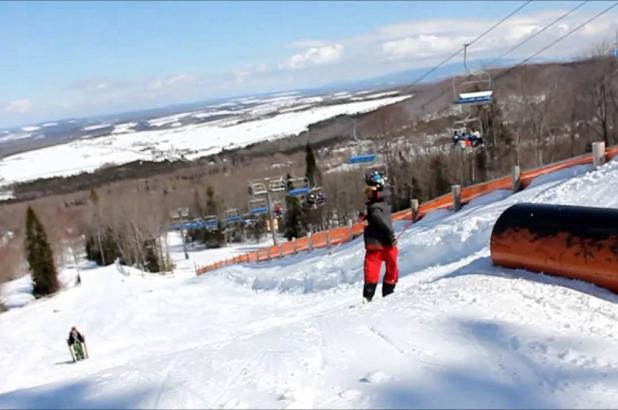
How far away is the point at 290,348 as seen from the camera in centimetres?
516

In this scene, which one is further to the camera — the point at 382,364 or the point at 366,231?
the point at 366,231

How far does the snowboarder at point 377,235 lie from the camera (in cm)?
799

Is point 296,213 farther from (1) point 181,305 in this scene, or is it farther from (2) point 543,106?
(1) point 181,305

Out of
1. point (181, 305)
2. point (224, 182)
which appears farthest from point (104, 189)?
point (181, 305)

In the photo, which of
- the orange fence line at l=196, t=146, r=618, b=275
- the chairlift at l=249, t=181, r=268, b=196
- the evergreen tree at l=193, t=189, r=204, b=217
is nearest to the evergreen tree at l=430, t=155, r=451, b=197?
the chairlift at l=249, t=181, r=268, b=196

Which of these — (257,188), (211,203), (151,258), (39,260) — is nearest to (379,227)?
(257,188)

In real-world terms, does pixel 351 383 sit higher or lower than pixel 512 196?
higher

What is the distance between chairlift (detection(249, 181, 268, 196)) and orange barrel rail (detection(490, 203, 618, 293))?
2607cm

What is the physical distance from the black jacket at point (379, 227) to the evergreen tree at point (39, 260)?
61.4 metres

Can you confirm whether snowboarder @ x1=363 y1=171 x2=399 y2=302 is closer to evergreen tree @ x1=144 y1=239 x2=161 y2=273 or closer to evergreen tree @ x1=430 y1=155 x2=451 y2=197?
evergreen tree @ x1=430 y1=155 x2=451 y2=197

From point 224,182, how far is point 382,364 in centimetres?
8031

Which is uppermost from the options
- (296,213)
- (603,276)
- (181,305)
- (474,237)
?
(603,276)

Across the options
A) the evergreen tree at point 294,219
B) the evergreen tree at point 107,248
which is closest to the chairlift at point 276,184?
the evergreen tree at point 294,219

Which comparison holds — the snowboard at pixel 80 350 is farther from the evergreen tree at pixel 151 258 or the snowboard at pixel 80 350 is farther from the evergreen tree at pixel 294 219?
the evergreen tree at pixel 294 219
